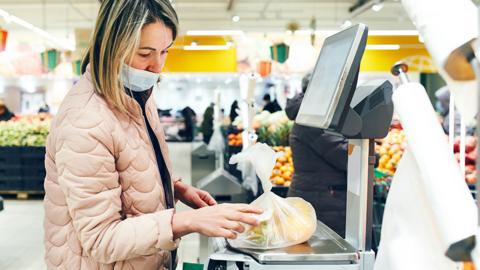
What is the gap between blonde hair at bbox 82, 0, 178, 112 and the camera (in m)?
1.31

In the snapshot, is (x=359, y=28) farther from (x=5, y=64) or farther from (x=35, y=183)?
(x=5, y=64)

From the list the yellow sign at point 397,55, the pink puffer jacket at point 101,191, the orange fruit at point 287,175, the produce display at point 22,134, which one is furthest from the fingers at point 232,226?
the yellow sign at point 397,55

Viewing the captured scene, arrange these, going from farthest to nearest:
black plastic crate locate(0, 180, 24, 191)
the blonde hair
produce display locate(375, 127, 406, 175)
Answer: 1. black plastic crate locate(0, 180, 24, 191)
2. produce display locate(375, 127, 406, 175)
3. the blonde hair

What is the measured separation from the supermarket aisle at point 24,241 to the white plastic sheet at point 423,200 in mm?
3637

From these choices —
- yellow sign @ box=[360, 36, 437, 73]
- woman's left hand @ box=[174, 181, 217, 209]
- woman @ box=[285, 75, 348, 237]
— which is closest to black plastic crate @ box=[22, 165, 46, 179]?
woman @ box=[285, 75, 348, 237]

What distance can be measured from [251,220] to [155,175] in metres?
0.33

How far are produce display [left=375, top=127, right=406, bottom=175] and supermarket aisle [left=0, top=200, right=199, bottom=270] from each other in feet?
6.26

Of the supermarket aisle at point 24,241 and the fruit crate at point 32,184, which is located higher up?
the fruit crate at point 32,184

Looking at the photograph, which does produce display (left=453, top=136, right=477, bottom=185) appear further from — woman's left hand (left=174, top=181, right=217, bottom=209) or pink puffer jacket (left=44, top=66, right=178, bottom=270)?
pink puffer jacket (left=44, top=66, right=178, bottom=270)

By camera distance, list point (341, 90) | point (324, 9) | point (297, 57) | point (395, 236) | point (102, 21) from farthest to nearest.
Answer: point (324, 9)
point (297, 57)
point (102, 21)
point (341, 90)
point (395, 236)

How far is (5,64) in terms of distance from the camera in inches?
389

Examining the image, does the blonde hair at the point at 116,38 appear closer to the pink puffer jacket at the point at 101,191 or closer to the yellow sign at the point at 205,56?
the pink puffer jacket at the point at 101,191

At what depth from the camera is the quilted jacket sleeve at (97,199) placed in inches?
48.9

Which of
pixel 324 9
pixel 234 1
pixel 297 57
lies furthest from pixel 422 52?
pixel 297 57
